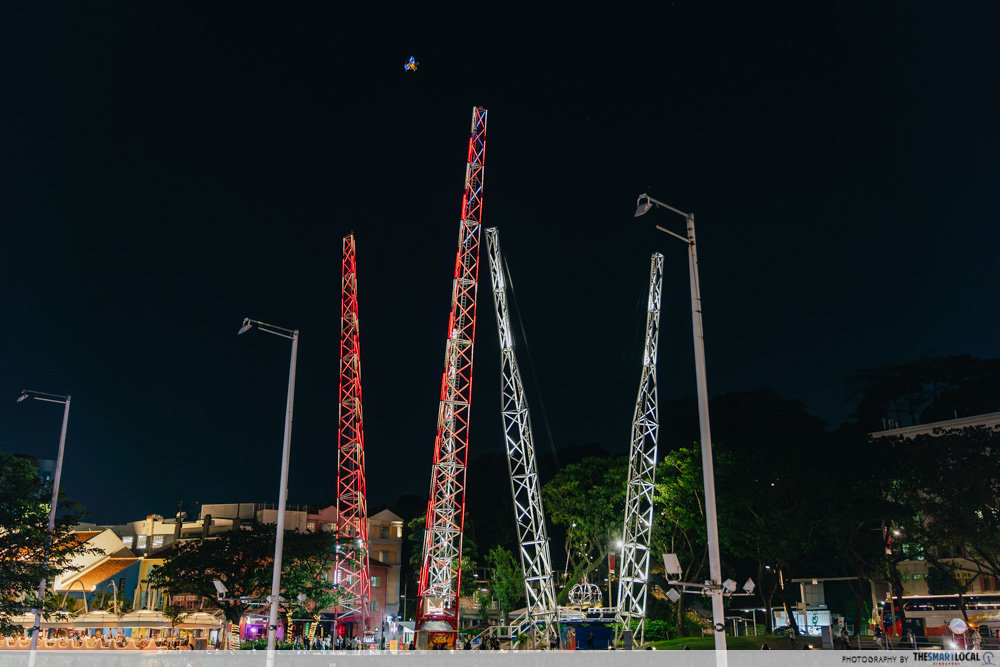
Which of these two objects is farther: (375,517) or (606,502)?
(375,517)

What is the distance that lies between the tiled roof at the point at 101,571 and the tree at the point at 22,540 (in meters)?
59.7

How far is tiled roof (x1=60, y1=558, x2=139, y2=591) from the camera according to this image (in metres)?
87.0

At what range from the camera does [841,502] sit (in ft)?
173

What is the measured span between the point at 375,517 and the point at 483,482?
16.7 metres

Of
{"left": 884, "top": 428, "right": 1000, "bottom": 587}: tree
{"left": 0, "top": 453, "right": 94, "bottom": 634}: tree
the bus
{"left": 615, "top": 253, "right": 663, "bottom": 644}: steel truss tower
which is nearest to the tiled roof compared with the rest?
{"left": 615, "top": 253, "right": 663, "bottom": 644}: steel truss tower

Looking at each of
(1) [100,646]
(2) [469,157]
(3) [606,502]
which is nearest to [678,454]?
(3) [606,502]

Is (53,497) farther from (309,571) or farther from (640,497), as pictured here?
(640,497)

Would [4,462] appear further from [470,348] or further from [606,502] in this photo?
[606,502]

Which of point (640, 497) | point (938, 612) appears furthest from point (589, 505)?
point (938, 612)

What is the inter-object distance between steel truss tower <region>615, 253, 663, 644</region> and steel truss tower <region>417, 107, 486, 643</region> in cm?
1389

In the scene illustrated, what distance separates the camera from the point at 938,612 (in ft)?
220

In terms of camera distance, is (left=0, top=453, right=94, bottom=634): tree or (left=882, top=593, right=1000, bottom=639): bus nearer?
(left=0, top=453, right=94, bottom=634): tree

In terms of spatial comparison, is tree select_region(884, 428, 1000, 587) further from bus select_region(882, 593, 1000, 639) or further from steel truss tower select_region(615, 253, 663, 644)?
steel truss tower select_region(615, 253, 663, 644)

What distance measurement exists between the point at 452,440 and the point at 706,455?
154ft
